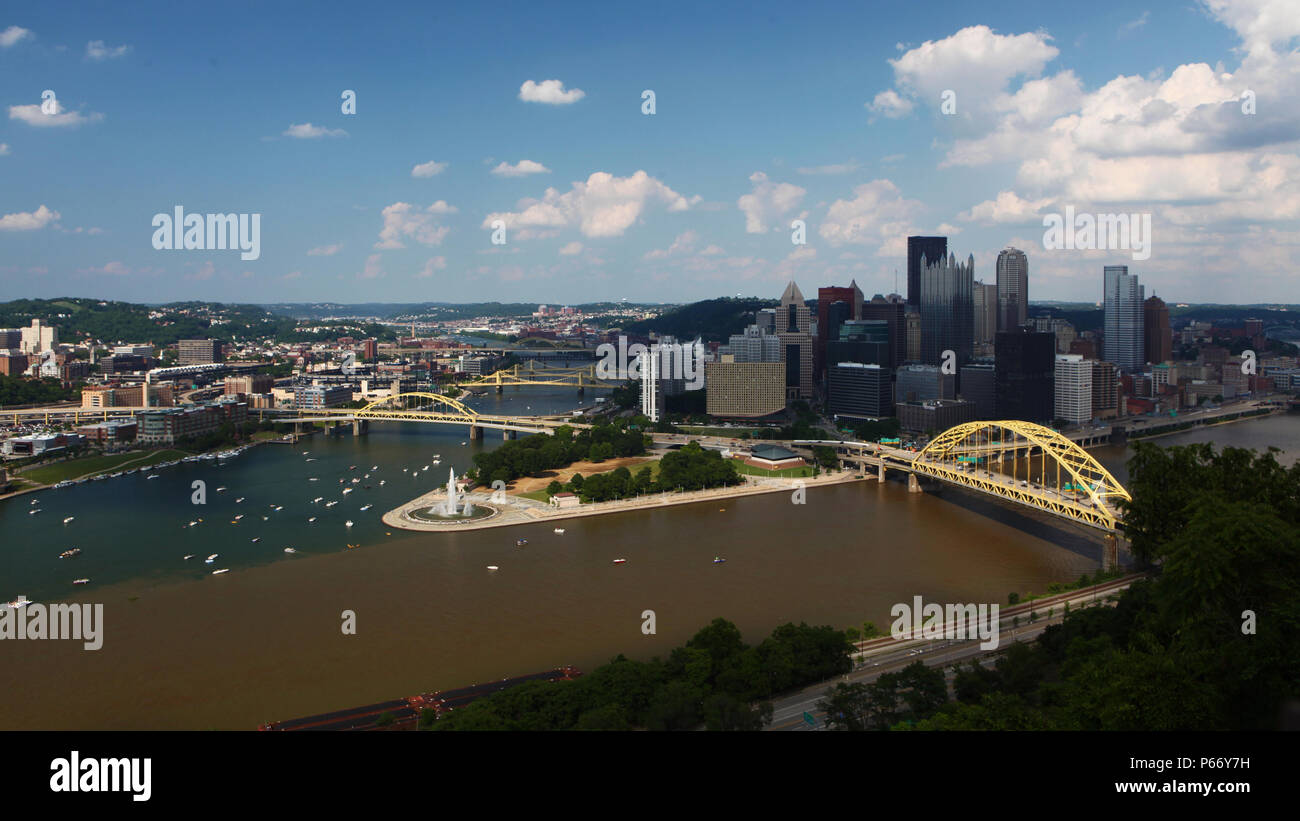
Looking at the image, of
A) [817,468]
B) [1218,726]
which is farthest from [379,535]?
[1218,726]

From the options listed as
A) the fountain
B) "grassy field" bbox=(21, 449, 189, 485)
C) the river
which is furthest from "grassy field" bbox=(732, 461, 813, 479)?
"grassy field" bbox=(21, 449, 189, 485)

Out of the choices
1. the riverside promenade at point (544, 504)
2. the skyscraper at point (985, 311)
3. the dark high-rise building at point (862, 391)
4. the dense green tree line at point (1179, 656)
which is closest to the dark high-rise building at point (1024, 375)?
the dark high-rise building at point (862, 391)

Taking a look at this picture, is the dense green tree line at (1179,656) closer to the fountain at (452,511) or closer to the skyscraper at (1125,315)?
the fountain at (452,511)

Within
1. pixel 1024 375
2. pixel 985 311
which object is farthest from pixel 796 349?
pixel 985 311

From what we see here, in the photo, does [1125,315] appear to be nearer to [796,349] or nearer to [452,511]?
[796,349]
